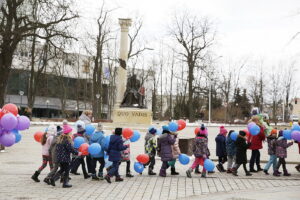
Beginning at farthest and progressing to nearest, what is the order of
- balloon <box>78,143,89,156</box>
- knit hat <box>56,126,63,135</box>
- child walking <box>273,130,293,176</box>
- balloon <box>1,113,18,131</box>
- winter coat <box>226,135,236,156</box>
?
1. winter coat <box>226,135,236,156</box>
2. child walking <box>273,130,293,176</box>
3. balloon <box>78,143,89,156</box>
4. knit hat <box>56,126,63,135</box>
5. balloon <box>1,113,18,131</box>

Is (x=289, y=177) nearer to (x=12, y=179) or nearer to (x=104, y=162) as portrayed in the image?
(x=104, y=162)

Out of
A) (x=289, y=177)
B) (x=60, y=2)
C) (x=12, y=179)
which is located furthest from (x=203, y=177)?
(x=60, y=2)

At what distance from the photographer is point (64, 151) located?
1038 centimetres

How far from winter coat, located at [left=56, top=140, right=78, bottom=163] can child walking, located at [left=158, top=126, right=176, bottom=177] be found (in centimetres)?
295

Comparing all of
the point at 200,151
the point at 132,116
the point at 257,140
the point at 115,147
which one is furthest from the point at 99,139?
the point at 132,116

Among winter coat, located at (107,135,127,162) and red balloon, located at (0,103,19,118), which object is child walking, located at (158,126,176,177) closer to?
winter coat, located at (107,135,127,162)

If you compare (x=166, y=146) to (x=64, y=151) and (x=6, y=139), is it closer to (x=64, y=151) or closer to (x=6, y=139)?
(x=64, y=151)

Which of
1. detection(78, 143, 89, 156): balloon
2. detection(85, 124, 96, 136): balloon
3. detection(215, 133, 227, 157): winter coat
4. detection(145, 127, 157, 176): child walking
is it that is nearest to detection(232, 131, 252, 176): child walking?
detection(215, 133, 227, 157): winter coat

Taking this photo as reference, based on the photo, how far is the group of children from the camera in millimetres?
10500

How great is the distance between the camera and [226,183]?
11.3m

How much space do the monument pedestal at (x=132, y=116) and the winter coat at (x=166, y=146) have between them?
2438 centimetres

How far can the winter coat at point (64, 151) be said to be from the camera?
10312 millimetres

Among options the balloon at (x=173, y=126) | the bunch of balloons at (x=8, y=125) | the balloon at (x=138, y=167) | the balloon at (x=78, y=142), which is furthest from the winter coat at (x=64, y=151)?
the balloon at (x=173, y=126)

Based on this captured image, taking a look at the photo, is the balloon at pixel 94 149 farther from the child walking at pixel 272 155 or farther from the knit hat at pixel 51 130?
the child walking at pixel 272 155
